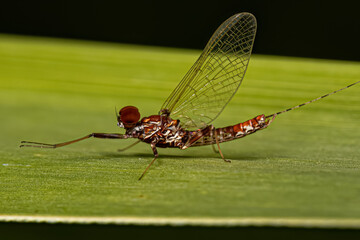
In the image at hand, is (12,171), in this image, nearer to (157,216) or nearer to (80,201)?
(80,201)

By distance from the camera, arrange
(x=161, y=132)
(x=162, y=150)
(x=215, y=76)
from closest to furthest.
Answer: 1. (x=161, y=132)
2. (x=215, y=76)
3. (x=162, y=150)

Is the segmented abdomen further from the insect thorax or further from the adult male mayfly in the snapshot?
the insect thorax

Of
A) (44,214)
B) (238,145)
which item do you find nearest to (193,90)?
(238,145)

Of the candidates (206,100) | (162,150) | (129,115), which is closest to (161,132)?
(129,115)

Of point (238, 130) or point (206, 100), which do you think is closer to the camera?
point (238, 130)

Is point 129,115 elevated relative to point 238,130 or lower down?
elevated

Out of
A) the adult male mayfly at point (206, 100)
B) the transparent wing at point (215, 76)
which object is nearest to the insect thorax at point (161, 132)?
the adult male mayfly at point (206, 100)

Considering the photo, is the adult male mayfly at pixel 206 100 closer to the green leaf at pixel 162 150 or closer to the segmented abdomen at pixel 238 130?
the segmented abdomen at pixel 238 130

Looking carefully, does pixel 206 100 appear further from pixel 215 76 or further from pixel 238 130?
pixel 238 130
